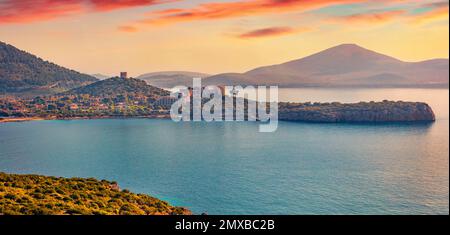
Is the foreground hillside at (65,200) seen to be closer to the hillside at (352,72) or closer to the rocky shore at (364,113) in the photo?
the hillside at (352,72)

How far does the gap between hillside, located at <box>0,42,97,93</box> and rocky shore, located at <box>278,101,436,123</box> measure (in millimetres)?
44116

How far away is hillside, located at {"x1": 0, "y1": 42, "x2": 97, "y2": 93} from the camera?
76.0ft

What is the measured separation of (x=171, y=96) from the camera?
97.5 metres

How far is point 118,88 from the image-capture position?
100 meters

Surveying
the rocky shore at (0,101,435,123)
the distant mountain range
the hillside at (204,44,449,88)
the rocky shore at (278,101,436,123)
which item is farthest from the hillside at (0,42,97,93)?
the rocky shore at (278,101,436,123)

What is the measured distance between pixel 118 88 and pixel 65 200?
8971cm

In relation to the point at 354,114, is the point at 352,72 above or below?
above

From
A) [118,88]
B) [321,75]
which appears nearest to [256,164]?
[321,75]

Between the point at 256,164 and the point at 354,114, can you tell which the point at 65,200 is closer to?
the point at 256,164

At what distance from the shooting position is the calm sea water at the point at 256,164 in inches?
1054

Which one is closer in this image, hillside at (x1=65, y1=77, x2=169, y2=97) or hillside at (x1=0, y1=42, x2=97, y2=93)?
hillside at (x1=0, y1=42, x2=97, y2=93)

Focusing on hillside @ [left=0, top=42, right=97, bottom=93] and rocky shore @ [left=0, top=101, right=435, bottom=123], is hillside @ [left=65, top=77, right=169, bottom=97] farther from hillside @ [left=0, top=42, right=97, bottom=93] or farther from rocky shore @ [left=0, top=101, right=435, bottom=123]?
rocky shore @ [left=0, top=101, right=435, bottom=123]

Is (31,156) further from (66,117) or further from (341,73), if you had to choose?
(341,73)

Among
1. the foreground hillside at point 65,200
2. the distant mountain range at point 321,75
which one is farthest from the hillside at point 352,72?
the foreground hillside at point 65,200
